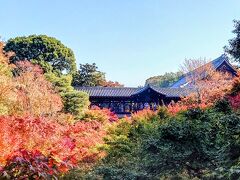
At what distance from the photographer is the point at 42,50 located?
3672 cm

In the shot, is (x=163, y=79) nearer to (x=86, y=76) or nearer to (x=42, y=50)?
(x=86, y=76)

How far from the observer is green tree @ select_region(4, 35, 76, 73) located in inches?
1420

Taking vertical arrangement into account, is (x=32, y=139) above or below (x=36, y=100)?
below

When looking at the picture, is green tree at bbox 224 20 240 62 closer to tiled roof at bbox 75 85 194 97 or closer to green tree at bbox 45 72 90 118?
green tree at bbox 45 72 90 118

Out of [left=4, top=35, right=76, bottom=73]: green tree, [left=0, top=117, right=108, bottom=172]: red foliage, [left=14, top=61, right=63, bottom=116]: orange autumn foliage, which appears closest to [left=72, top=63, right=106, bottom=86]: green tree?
[left=4, top=35, right=76, bottom=73]: green tree

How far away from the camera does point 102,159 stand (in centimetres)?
1068

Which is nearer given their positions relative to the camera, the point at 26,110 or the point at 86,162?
the point at 86,162

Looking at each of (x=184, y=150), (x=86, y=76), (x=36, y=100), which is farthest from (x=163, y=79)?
(x=184, y=150)

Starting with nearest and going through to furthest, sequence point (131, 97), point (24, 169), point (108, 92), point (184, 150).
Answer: point (24, 169)
point (184, 150)
point (131, 97)
point (108, 92)

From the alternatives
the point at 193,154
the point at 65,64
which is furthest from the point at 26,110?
the point at 65,64

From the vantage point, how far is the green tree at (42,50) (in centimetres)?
3606

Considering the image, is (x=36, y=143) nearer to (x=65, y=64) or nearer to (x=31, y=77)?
(x=31, y=77)

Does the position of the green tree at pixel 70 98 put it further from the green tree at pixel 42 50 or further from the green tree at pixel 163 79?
the green tree at pixel 163 79

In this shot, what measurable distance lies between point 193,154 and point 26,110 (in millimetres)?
13884
